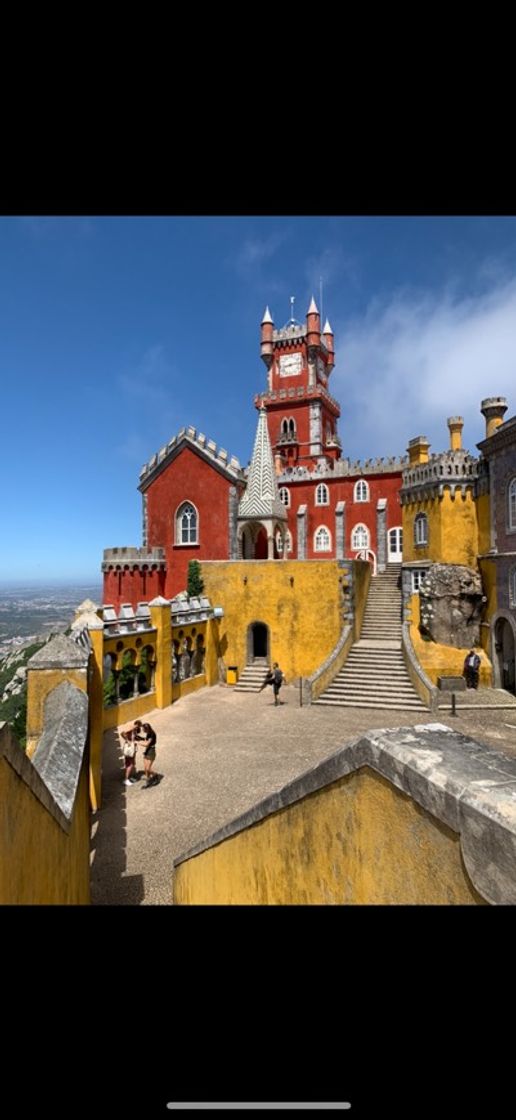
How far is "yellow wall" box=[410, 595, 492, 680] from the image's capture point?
1817 cm

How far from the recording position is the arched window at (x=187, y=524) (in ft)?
80.6

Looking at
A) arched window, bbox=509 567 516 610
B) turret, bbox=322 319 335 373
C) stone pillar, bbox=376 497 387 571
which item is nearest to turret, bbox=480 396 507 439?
arched window, bbox=509 567 516 610

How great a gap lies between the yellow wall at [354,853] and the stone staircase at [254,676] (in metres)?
14.5

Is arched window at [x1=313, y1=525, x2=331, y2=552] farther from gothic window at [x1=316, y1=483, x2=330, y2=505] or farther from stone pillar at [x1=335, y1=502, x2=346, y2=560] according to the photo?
gothic window at [x1=316, y1=483, x2=330, y2=505]

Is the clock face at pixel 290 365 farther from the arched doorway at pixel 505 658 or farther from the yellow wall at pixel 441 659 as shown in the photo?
the arched doorway at pixel 505 658

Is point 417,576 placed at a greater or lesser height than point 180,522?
lesser

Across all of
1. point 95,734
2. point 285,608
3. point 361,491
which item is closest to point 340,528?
point 361,491

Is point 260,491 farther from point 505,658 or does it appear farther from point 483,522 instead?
point 505,658

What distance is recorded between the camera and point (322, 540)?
3095 centimetres

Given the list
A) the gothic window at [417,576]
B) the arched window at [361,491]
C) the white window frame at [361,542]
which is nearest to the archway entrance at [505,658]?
the gothic window at [417,576]

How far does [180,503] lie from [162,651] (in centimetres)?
1078
